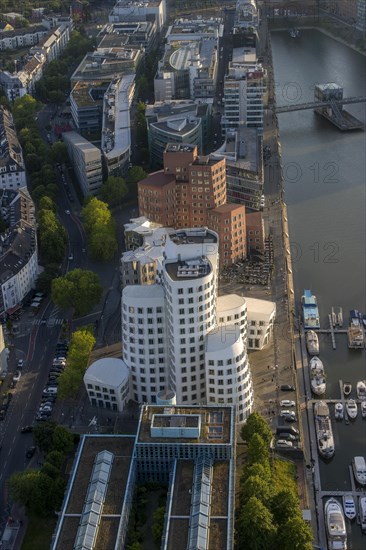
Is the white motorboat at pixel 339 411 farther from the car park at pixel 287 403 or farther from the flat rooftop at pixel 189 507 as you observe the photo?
the flat rooftop at pixel 189 507

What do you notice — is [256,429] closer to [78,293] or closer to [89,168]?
[78,293]

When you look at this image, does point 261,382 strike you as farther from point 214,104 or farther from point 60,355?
point 214,104

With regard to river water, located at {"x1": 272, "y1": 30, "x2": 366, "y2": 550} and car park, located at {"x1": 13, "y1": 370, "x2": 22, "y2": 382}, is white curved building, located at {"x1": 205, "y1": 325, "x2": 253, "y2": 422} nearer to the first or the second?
river water, located at {"x1": 272, "y1": 30, "x2": 366, "y2": 550}

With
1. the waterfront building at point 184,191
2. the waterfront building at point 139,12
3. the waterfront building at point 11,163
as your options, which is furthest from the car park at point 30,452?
the waterfront building at point 139,12

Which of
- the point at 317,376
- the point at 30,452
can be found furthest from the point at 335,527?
the point at 30,452

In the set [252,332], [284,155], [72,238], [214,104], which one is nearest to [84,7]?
[214,104]

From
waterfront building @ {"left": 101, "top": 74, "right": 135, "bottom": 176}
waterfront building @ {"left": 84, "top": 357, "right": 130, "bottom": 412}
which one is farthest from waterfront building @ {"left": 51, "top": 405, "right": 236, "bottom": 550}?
waterfront building @ {"left": 101, "top": 74, "right": 135, "bottom": 176}
